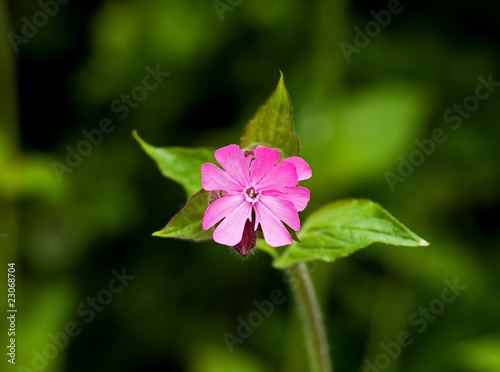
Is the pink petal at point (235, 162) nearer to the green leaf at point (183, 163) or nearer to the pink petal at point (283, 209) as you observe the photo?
the pink petal at point (283, 209)

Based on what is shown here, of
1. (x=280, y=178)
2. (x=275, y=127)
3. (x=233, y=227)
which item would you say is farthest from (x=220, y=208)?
(x=275, y=127)

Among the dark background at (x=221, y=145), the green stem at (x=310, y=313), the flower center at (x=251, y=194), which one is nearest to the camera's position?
the flower center at (x=251, y=194)

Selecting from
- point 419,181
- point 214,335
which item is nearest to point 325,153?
point 419,181

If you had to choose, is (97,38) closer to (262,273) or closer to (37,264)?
(37,264)

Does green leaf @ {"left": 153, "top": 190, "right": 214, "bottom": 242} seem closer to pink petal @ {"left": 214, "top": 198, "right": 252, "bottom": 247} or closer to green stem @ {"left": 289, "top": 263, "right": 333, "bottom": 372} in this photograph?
pink petal @ {"left": 214, "top": 198, "right": 252, "bottom": 247}

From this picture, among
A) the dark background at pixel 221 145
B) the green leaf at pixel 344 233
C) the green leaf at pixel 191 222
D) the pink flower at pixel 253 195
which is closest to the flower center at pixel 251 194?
the pink flower at pixel 253 195

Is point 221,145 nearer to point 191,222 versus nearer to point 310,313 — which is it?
point 310,313
